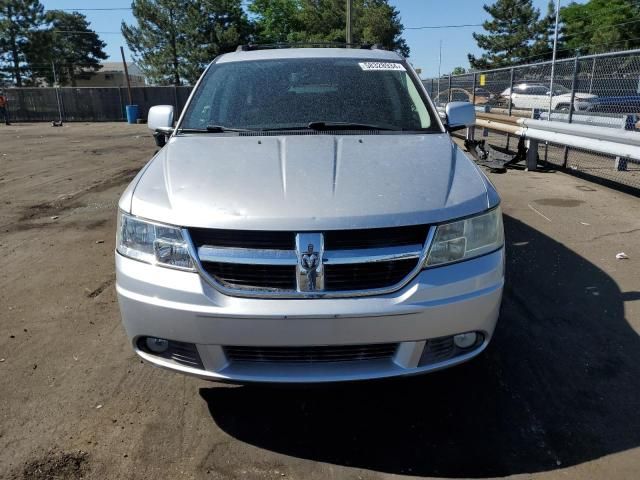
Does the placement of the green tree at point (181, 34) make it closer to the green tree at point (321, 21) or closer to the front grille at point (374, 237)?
the green tree at point (321, 21)

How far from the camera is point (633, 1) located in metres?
57.5

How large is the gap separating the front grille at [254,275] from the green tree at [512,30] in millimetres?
62898

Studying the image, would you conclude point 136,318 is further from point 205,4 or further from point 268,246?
point 205,4

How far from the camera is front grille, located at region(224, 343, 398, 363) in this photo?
7.13 feet

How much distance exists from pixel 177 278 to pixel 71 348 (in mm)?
1534

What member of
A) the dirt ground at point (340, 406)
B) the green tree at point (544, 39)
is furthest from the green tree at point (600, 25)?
the dirt ground at point (340, 406)

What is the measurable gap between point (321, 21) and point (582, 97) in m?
52.7

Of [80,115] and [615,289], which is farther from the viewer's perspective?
[80,115]

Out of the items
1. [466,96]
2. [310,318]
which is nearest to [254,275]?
[310,318]

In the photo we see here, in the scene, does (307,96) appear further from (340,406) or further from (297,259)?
(340,406)

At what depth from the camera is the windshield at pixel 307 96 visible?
3326mm

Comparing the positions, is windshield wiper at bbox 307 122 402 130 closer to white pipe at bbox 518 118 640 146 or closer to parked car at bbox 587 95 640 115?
white pipe at bbox 518 118 640 146

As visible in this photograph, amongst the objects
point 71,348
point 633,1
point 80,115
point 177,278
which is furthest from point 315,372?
point 633,1

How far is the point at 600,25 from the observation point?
191ft
